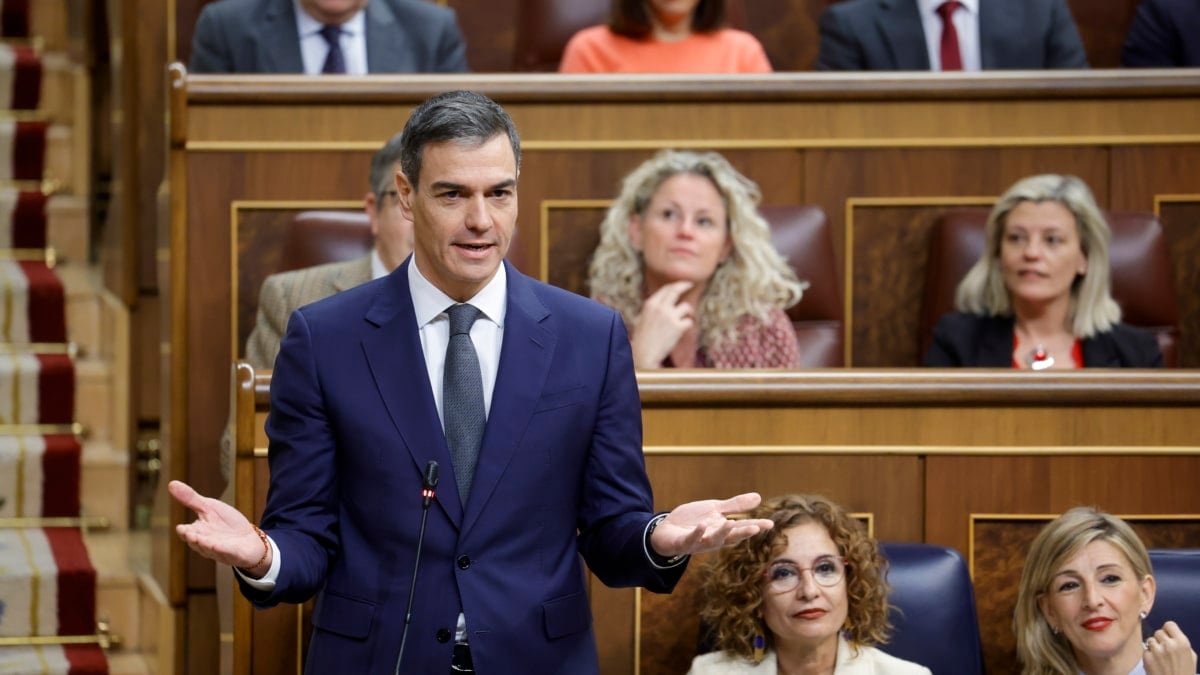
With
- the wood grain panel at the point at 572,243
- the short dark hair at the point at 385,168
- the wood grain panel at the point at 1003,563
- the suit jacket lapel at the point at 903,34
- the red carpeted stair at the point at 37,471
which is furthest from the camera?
the suit jacket lapel at the point at 903,34

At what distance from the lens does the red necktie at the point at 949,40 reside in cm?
206

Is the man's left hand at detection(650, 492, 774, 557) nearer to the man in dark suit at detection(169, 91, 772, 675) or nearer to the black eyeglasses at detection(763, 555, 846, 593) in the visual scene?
the man in dark suit at detection(169, 91, 772, 675)

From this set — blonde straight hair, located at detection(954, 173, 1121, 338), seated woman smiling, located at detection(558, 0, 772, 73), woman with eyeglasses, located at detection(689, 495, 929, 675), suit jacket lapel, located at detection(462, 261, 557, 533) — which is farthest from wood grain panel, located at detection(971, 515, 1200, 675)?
seated woman smiling, located at detection(558, 0, 772, 73)

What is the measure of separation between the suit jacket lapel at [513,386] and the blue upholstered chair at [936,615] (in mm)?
449

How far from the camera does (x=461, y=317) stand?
3.22 feet

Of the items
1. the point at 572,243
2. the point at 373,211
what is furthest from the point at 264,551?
the point at 572,243

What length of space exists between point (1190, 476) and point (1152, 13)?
0.93m

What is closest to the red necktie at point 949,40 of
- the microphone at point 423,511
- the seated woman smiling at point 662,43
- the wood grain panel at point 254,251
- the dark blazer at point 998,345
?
the seated woman smiling at point 662,43

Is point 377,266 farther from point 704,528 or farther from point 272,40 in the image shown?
point 704,528

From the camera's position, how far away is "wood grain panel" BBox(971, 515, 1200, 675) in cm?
136

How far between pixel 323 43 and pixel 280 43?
48mm

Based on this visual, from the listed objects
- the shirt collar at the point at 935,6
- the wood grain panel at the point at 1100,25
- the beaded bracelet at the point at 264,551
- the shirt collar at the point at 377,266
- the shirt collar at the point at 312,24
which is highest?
the wood grain panel at the point at 1100,25

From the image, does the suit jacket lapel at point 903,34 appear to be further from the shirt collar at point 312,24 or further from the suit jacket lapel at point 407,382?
the suit jacket lapel at point 407,382

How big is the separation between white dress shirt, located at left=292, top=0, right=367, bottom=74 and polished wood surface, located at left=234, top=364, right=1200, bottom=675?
0.78 metres
